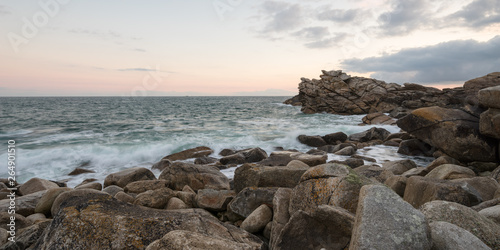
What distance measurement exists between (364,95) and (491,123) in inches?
1266

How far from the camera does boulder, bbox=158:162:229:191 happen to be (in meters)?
7.31

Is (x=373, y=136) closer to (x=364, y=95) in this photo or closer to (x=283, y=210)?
(x=283, y=210)

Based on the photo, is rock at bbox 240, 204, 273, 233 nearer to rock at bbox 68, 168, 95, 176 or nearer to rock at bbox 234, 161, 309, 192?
rock at bbox 234, 161, 309, 192

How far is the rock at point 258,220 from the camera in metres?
4.38

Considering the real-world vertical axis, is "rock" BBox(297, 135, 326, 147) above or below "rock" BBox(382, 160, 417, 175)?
below

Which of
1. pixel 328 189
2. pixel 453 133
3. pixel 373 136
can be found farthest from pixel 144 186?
pixel 373 136

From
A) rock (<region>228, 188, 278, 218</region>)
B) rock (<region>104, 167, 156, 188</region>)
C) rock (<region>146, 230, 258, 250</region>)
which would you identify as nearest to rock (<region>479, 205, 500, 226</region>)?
rock (<region>228, 188, 278, 218</region>)

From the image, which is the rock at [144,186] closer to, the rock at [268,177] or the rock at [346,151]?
the rock at [268,177]

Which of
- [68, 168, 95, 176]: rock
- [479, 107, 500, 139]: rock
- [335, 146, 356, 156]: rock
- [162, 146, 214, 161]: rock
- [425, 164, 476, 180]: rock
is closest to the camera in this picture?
[425, 164, 476, 180]: rock

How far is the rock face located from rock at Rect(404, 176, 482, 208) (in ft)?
112

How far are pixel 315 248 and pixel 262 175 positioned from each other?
260 cm

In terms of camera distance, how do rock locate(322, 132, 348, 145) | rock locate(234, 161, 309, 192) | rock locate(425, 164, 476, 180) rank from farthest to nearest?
rock locate(322, 132, 348, 145)
rock locate(425, 164, 476, 180)
rock locate(234, 161, 309, 192)

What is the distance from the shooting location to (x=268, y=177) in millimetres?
5734

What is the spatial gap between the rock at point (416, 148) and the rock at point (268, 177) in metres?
9.72
